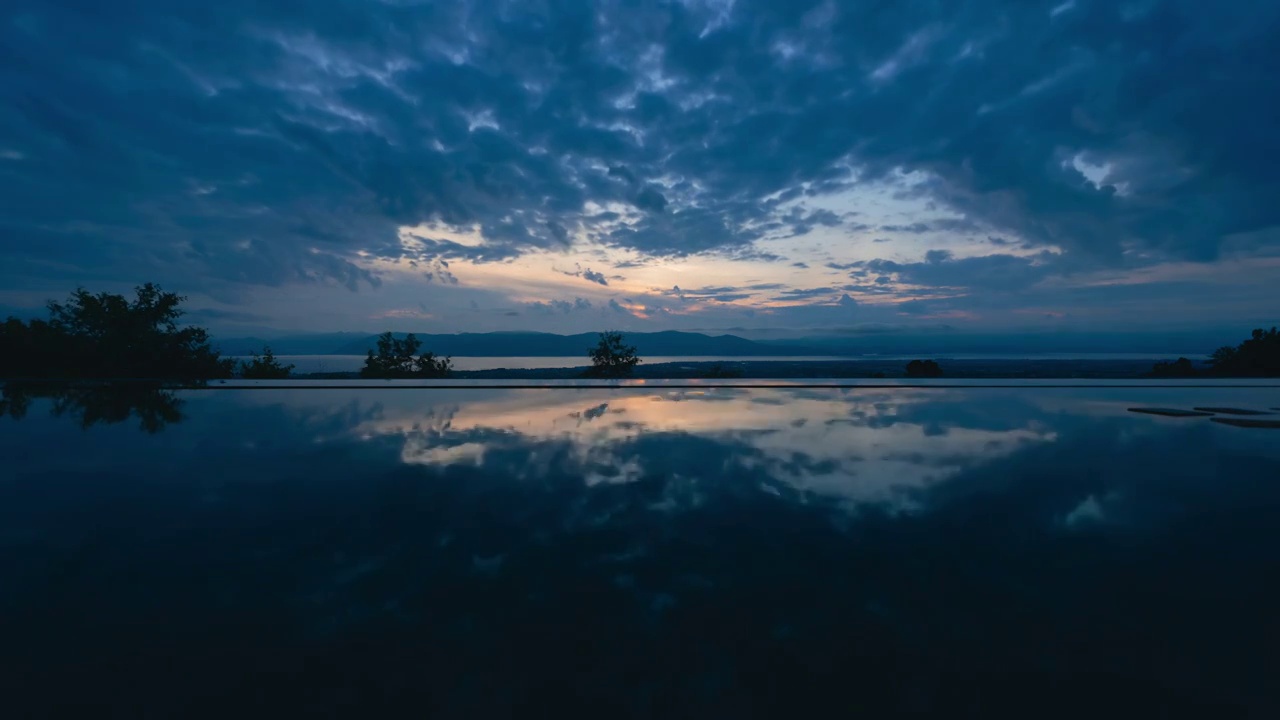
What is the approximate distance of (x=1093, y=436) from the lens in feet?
41.8

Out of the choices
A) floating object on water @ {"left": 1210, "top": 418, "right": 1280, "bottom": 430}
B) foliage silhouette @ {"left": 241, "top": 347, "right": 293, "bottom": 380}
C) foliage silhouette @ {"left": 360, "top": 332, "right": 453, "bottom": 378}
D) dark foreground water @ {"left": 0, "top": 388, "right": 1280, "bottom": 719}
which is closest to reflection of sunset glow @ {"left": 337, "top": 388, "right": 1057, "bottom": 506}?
dark foreground water @ {"left": 0, "top": 388, "right": 1280, "bottom": 719}

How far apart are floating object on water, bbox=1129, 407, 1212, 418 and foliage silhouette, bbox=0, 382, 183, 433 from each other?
3027 centimetres

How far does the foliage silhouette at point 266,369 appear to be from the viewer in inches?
1302

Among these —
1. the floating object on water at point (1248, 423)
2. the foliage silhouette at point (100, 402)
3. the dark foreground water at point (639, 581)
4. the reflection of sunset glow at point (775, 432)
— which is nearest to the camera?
the dark foreground water at point (639, 581)

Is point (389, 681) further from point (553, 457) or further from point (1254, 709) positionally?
point (553, 457)

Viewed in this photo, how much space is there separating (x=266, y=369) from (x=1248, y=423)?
47.0m

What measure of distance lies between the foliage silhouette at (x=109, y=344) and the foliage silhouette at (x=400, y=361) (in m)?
9.76

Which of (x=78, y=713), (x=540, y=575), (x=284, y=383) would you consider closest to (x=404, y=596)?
(x=540, y=575)

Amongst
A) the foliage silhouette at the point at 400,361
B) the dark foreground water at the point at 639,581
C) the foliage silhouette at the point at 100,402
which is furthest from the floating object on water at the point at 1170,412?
the foliage silhouette at the point at 400,361

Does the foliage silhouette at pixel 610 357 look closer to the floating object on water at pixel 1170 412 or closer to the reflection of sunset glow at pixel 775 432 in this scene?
the reflection of sunset glow at pixel 775 432

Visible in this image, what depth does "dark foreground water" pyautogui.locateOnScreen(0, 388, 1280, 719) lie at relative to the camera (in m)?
3.32

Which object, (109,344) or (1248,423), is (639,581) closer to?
(1248,423)

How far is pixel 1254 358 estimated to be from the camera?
111 feet

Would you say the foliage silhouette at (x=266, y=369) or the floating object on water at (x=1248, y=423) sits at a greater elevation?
the foliage silhouette at (x=266, y=369)
